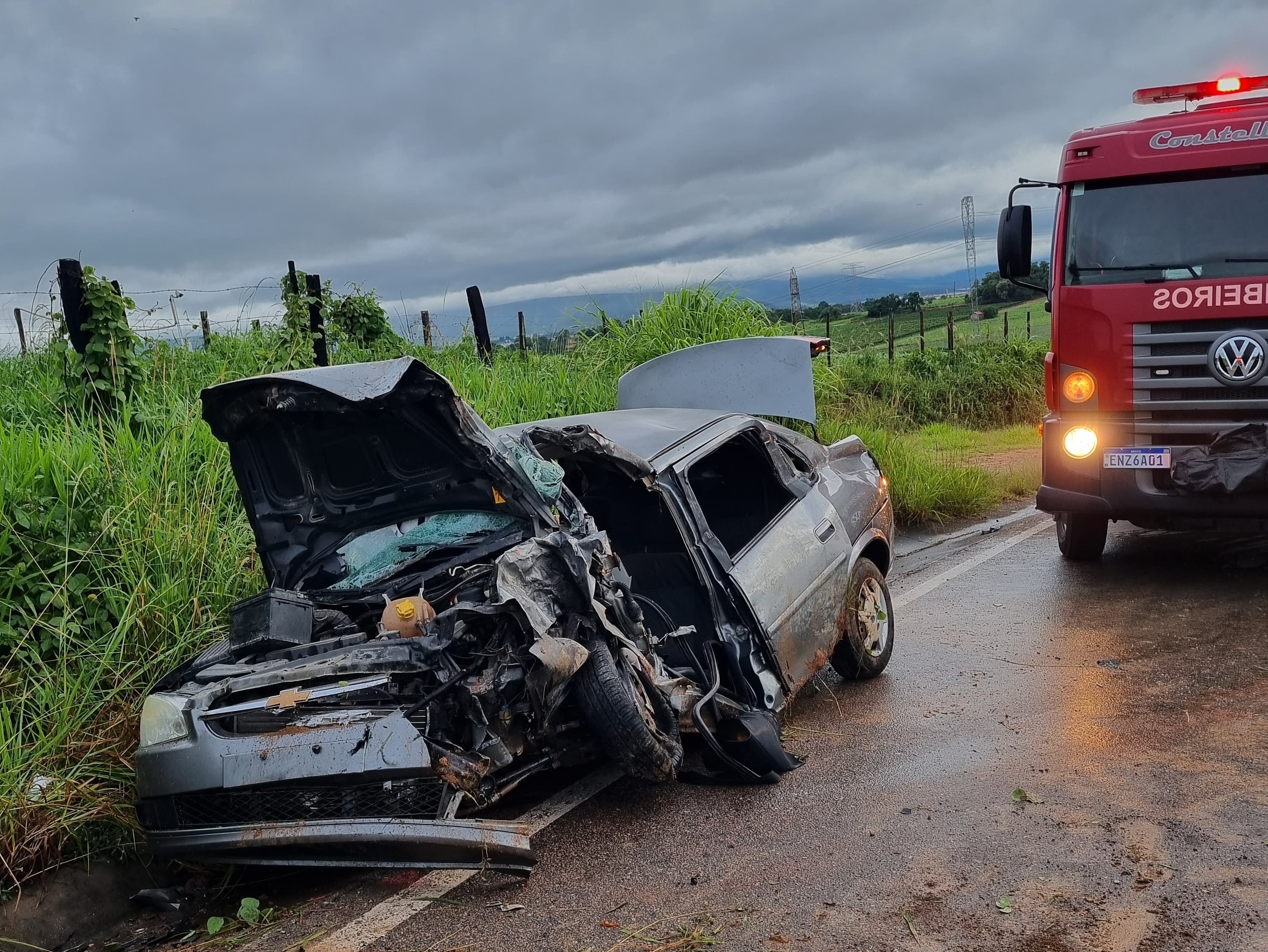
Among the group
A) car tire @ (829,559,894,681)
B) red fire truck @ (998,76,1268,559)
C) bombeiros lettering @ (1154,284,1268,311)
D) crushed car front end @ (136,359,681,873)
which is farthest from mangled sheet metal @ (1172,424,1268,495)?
crushed car front end @ (136,359,681,873)

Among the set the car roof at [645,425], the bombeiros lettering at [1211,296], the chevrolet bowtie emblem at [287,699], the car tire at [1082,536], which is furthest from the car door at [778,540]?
the car tire at [1082,536]

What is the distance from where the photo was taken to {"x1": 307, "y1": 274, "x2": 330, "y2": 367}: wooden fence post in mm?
9414

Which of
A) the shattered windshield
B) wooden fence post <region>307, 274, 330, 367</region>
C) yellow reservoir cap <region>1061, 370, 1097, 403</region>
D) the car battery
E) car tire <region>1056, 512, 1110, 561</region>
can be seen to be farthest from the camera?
wooden fence post <region>307, 274, 330, 367</region>

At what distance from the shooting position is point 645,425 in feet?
17.5

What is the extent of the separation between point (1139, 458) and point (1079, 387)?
58 cm

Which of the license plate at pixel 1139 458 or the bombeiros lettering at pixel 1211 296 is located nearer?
the bombeiros lettering at pixel 1211 296

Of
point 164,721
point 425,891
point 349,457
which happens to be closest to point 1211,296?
point 349,457

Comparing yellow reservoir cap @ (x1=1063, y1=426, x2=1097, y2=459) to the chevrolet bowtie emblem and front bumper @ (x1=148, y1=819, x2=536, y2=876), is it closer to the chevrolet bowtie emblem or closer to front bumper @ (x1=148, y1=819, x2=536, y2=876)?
front bumper @ (x1=148, y1=819, x2=536, y2=876)

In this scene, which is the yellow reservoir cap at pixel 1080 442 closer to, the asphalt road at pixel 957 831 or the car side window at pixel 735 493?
the asphalt road at pixel 957 831

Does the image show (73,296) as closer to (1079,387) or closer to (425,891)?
(425,891)

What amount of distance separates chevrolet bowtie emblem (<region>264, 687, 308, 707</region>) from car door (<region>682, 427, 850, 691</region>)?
183 centimetres

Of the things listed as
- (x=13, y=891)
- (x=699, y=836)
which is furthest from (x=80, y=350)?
(x=699, y=836)

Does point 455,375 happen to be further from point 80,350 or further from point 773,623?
point 773,623

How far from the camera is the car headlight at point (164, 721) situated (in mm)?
3541
